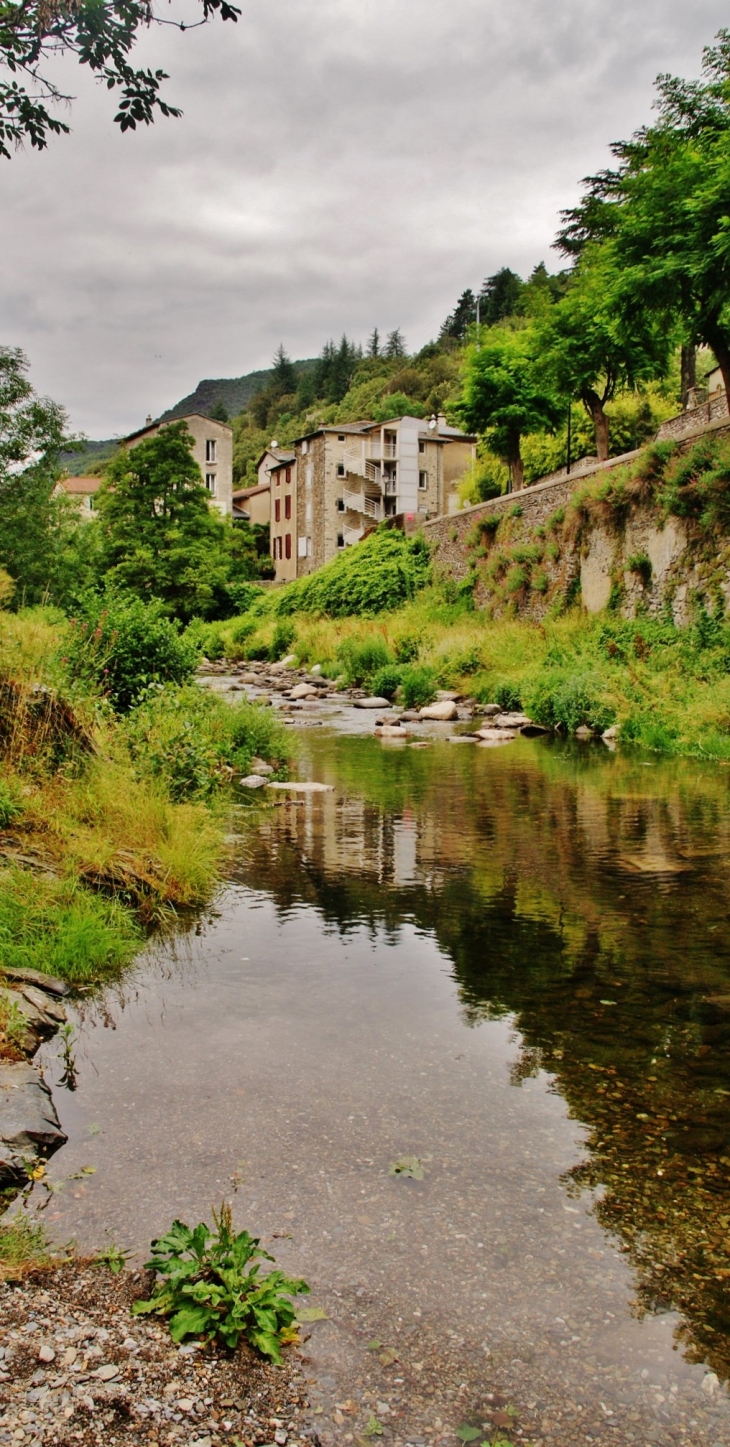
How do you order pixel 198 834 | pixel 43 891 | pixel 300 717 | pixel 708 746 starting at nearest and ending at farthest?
pixel 43 891 → pixel 198 834 → pixel 708 746 → pixel 300 717

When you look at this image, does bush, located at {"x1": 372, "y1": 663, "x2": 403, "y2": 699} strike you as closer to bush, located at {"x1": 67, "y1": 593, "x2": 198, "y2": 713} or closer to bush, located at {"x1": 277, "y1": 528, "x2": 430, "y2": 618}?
bush, located at {"x1": 67, "y1": 593, "x2": 198, "y2": 713}

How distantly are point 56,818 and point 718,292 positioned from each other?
17.6m

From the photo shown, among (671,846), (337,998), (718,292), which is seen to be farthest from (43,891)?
(718,292)

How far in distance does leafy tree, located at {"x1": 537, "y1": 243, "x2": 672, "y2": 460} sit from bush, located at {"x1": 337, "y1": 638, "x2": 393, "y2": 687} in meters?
10.9

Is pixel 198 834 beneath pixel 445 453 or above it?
beneath

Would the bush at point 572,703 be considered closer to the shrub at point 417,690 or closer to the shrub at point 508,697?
the shrub at point 508,697

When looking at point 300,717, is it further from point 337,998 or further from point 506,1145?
point 506,1145

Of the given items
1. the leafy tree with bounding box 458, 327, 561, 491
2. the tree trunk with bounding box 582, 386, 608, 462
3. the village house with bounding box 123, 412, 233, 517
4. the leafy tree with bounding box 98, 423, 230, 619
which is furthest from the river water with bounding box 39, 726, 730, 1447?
the village house with bounding box 123, 412, 233, 517

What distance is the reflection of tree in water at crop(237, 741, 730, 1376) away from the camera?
3.46 m

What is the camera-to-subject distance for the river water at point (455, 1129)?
272 centimetres

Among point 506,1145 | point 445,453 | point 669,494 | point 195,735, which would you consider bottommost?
point 506,1145

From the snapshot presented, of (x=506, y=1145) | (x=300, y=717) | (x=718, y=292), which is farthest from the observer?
(x=300, y=717)

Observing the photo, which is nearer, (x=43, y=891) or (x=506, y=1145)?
(x=506, y=1145)

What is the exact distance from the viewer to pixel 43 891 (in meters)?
6.28
